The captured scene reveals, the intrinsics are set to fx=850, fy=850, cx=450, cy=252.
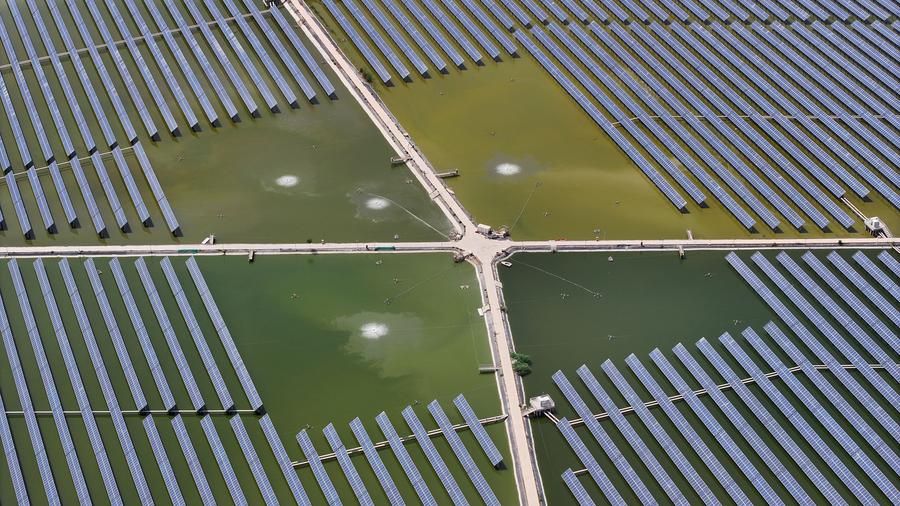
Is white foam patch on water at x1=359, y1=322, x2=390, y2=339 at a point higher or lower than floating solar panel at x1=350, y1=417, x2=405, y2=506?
Result: higher

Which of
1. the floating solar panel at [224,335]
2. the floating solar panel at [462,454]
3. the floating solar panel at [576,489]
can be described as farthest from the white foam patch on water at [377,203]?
the floating solar panel at [576,489]

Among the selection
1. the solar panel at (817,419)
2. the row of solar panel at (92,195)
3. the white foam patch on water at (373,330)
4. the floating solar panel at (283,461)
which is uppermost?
the row of solar panel at (92,195)

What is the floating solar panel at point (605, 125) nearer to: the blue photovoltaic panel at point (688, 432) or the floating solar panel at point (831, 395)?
the floating solar panel at point (831, 395)

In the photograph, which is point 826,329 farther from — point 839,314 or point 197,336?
point 197,336

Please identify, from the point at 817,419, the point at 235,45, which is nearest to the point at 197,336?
the point at 235,45

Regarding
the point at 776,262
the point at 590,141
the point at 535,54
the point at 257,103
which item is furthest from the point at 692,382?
the point at 257,103

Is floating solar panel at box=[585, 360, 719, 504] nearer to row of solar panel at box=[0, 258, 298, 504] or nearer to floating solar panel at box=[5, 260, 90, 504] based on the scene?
row of solar panel at box=[0, 258, 298, 504]

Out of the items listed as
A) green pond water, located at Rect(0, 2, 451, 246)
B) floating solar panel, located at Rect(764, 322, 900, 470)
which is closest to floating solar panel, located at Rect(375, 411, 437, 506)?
green pond water, located at Rect(0, 2, 451, 246)
